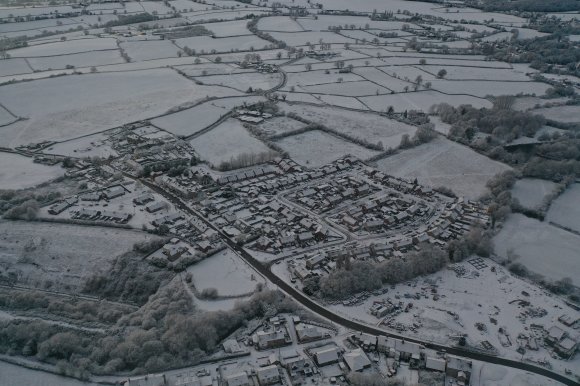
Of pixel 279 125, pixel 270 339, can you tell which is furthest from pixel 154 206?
pixel 279 125

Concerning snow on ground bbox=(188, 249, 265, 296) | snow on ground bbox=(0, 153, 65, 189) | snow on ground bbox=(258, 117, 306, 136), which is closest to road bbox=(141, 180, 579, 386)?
snow on ground bbox=(188, 249, 265, 296)

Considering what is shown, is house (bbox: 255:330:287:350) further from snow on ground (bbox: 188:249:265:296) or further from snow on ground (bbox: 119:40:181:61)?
snow on ground (bbox: 119:40:181:61)

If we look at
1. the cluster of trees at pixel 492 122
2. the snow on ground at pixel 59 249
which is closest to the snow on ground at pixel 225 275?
the snow on ground at pixel 59 249

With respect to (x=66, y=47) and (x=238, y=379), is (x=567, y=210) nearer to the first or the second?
(x=238, y=379)

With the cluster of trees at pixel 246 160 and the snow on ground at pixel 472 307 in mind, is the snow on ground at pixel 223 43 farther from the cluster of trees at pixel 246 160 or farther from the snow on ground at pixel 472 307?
the snow on ground at pixel 472 307

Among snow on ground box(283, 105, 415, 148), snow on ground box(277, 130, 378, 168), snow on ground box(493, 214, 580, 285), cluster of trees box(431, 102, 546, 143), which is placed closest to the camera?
snow on ground box(493, 214, 580, 285)

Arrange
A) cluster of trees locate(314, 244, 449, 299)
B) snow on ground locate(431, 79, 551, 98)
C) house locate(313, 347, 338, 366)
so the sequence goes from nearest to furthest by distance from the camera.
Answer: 1. house locate(313, 347, 338, 366)
2. cluster of trees locate(314, 244, 449, 299)
3. snow on ground locate(431, 79, 551, 98)
